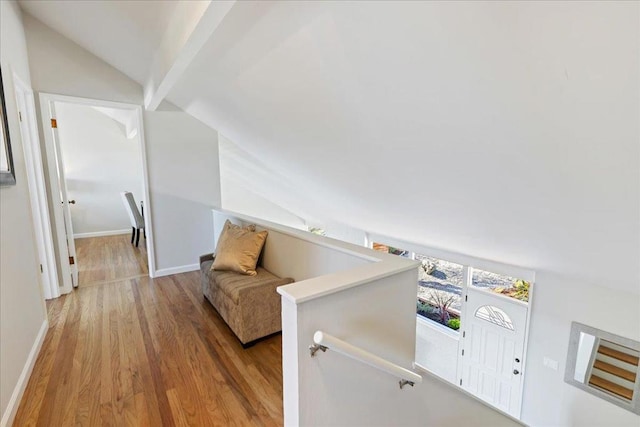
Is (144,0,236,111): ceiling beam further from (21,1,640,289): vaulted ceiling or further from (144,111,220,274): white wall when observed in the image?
(144,111,220,274): white wall

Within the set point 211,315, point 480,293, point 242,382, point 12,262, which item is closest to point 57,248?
point 12,262

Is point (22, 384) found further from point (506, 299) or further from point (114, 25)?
point (506, 299)

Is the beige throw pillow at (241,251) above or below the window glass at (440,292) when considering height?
above

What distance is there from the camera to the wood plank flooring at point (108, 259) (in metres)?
3.75

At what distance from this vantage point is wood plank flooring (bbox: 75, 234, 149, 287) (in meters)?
3.75

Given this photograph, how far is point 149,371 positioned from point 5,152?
1.65 metres

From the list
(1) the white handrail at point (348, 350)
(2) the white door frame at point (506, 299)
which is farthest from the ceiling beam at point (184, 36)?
(2) the white door frame at point (506, 299)

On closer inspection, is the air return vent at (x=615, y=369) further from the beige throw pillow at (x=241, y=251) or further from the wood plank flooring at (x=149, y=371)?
the beige throw pillow at (x=241, y=251)

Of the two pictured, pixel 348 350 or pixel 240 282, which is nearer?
pixel 348 350

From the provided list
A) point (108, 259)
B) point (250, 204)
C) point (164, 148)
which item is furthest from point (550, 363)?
point (250, 204)

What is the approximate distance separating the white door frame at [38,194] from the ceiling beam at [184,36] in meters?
1.22

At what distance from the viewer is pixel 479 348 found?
480cm

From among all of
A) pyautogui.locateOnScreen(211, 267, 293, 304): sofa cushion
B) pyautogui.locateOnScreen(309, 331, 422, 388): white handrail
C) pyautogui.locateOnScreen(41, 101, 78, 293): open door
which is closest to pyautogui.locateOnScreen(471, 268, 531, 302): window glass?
pyautogui.locateOnScreen(211, 267, 293, 304): sofa cushion

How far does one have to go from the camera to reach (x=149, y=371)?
6.33 ft
